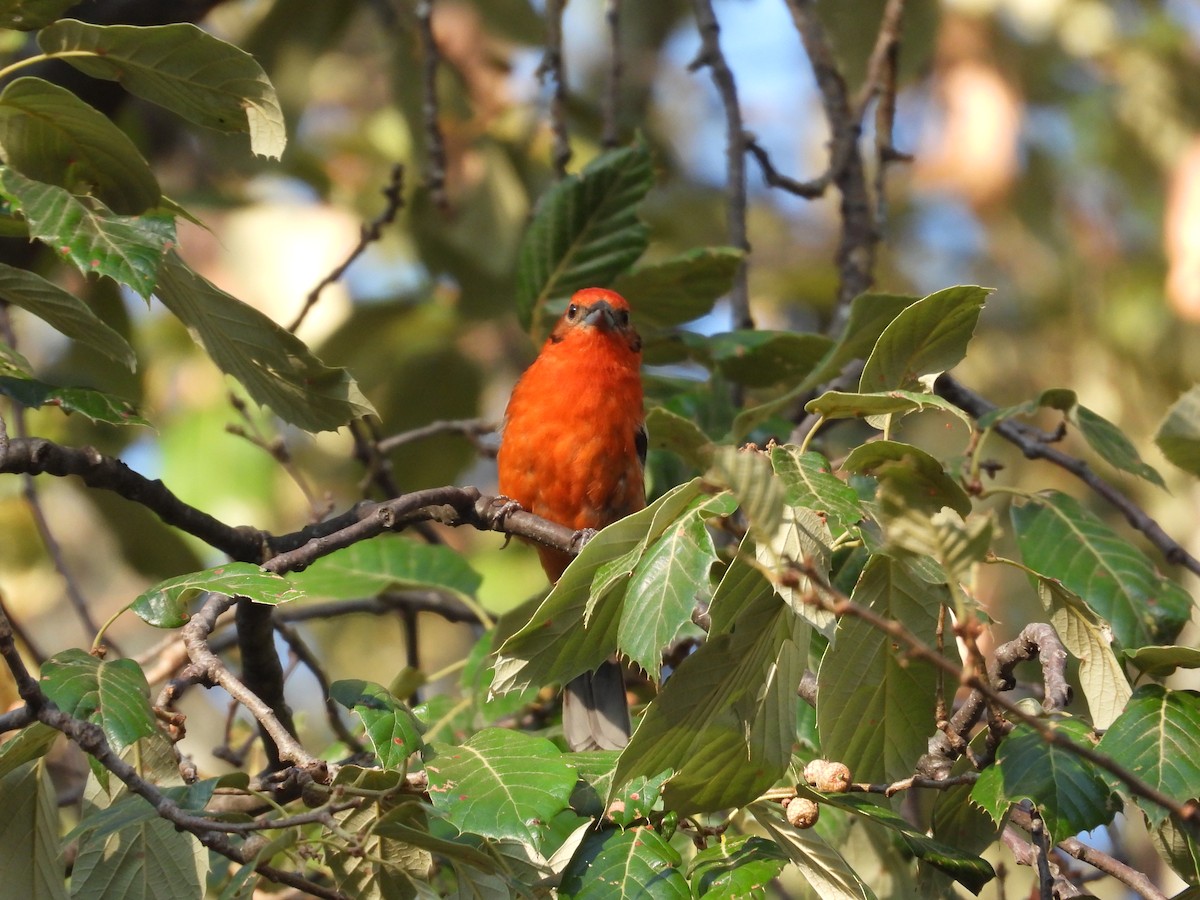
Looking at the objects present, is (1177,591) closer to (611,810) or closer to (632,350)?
(611,810)

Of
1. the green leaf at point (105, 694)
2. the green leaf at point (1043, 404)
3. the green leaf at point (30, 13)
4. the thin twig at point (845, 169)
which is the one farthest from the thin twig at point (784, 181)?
the green leaf at point (105, 694)

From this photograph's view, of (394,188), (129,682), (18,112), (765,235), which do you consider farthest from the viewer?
(765,235)

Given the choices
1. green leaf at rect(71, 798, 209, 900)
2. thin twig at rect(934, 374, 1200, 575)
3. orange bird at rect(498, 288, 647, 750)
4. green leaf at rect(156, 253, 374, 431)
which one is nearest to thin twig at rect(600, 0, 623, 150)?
orange bird at rect(498, 288, 647, 750)

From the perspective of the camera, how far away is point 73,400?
284 centimetres

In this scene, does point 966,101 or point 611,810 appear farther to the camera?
point 966,101

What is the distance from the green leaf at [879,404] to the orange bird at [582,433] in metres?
2.50

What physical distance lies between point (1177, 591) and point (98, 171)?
291 cm

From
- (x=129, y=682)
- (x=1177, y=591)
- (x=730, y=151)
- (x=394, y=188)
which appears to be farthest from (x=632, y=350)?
(x=129, y=682)

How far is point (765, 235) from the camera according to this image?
11.6 meters

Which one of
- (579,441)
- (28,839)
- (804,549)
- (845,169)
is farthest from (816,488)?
(845,169)

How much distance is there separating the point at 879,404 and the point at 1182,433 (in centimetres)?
128

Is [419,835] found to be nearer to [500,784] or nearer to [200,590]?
[500,784]

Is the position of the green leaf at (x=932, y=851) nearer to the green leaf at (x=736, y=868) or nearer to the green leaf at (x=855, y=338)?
the green leaf at (x=736, y=868)

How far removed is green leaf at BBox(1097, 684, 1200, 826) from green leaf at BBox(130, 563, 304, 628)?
1.61 metres
